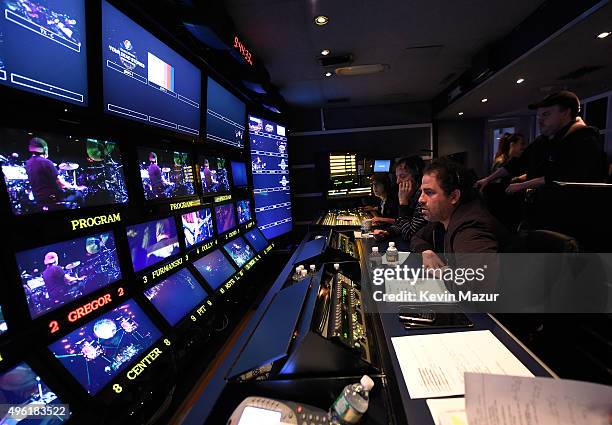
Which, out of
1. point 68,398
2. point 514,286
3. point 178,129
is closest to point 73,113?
point 178,129

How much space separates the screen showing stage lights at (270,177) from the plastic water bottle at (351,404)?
3.18 m

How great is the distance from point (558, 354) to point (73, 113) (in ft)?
8.57

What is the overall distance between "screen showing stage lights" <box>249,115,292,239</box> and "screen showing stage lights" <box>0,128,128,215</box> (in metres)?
2.35

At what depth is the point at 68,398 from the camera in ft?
3.43

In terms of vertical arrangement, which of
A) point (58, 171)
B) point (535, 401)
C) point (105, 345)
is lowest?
point (105, 345)

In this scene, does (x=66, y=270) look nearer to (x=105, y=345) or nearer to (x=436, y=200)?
(x=105, y=345)

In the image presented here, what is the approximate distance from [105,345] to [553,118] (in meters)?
3.61

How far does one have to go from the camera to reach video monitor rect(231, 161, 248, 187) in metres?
3.16

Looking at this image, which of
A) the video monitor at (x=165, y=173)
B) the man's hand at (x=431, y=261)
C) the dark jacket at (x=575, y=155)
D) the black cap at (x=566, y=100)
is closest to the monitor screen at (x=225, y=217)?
the video monitor at (x=165, y=173)

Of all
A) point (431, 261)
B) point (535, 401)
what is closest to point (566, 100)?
point (431, 261)

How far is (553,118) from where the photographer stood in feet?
8.16

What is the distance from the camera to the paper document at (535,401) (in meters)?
0.57

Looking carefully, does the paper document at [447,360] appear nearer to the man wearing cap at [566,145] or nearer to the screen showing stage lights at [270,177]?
the man wearing cap at [566,145]

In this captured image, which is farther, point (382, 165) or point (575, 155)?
point (382, 165)
